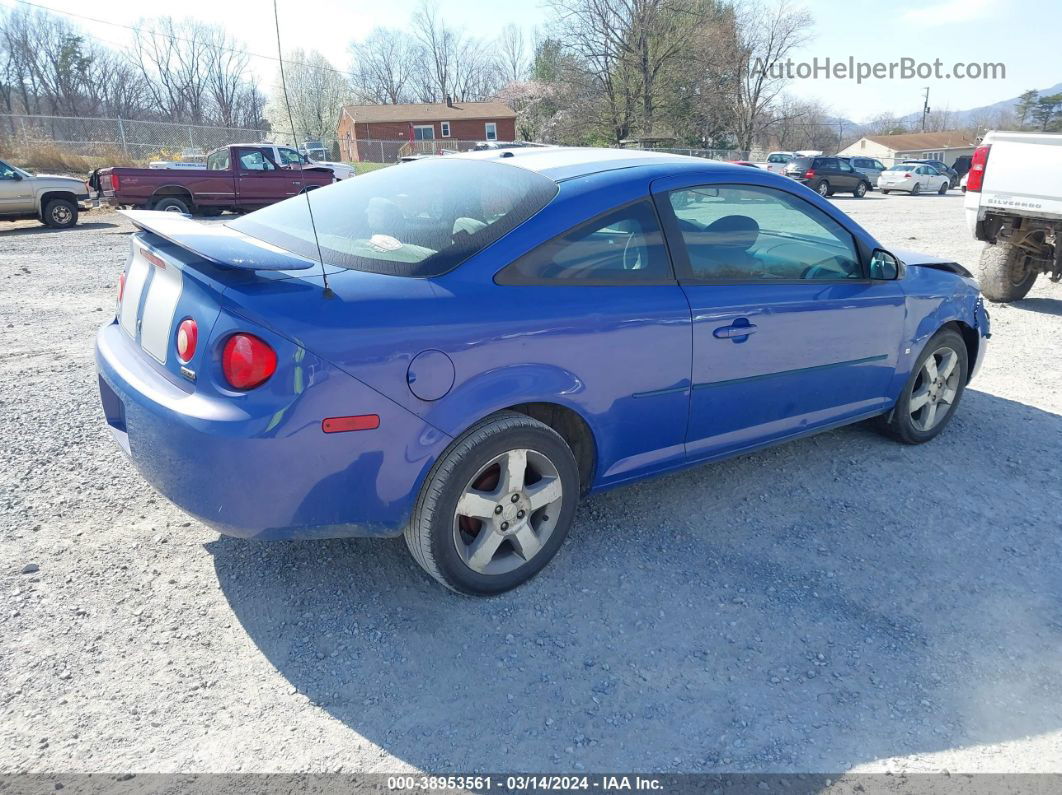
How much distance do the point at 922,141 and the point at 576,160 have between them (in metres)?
94.6

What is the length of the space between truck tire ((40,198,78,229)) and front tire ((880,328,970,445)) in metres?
16.3

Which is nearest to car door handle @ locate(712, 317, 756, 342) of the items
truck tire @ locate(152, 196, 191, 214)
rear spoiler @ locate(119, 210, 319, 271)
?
rear spoiler @ locate(119, 210, 319, 271)

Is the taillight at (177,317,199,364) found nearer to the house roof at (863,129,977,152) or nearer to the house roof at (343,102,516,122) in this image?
the house roof at (343,102,516,122)

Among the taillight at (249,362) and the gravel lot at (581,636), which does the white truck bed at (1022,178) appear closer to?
the gravel lot at (581,636)

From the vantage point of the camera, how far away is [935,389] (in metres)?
4.49

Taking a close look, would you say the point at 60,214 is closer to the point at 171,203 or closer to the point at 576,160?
the point at 171,203

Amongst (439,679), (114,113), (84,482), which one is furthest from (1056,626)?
(114,113)

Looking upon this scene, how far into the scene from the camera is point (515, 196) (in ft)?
9.86

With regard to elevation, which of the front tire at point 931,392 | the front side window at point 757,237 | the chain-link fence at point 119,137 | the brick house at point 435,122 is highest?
the brick house at point 435,122

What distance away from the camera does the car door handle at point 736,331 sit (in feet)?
10.6

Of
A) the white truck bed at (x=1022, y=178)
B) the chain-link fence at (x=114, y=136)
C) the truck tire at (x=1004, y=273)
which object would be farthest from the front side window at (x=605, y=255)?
the chain-link fence at (x=114, y=136)

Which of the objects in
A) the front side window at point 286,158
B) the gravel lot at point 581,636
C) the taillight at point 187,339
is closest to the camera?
the gravel lot at point 581,636

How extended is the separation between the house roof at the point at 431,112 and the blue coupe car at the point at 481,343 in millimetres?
57169

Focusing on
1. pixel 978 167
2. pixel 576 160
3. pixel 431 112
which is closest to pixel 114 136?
pixel 978 167
